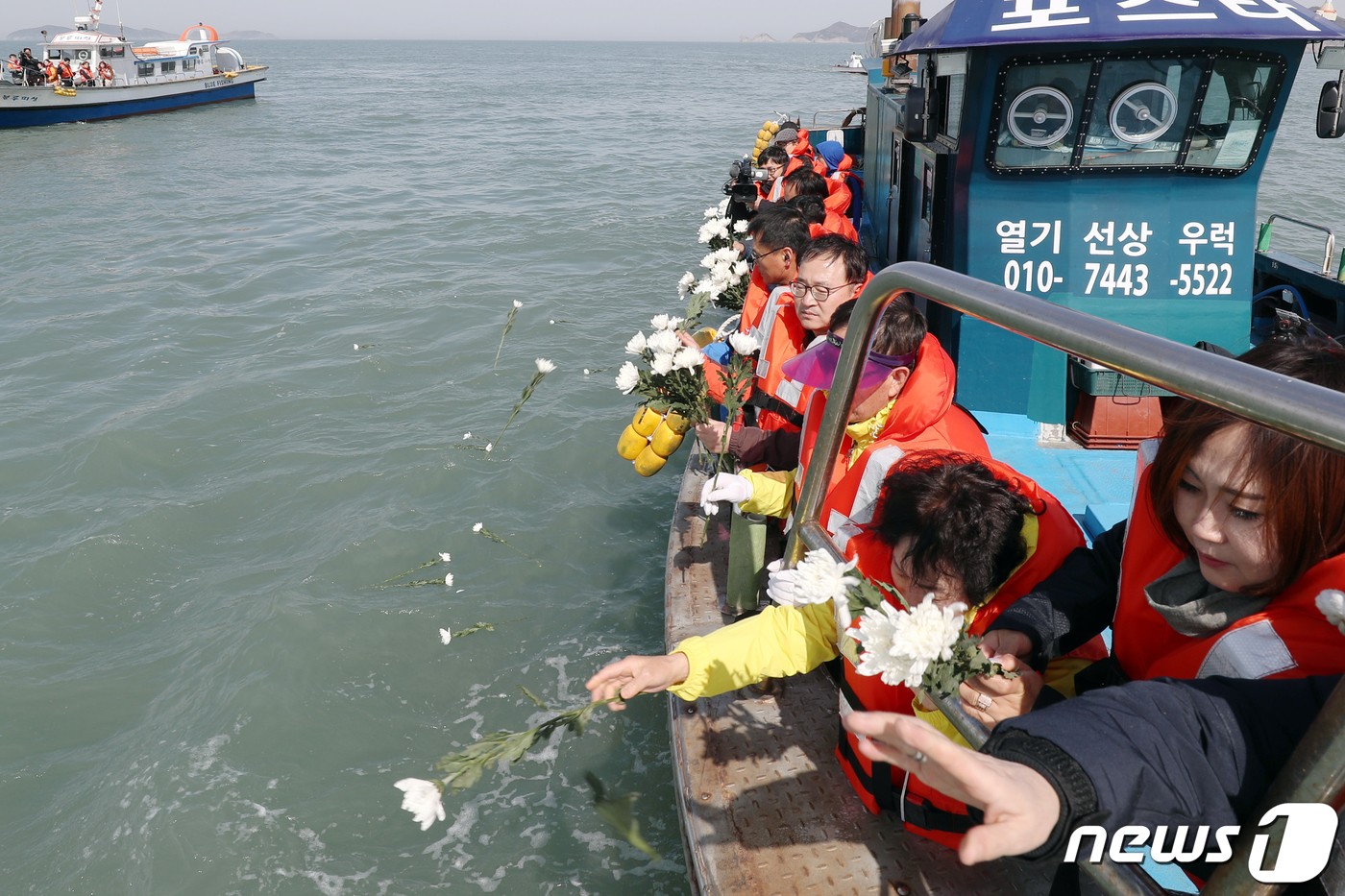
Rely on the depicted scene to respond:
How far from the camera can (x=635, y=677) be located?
76.5 inches

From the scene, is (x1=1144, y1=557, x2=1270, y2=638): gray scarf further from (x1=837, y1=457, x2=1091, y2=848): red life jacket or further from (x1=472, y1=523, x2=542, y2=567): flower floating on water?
(x1=472, y1=523, x2=542, y2=567): flower floating on water

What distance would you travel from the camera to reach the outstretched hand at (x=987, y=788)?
3.18 feet

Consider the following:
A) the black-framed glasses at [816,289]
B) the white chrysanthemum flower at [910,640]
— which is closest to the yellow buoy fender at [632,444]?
the black-framed glasses at [816,289]

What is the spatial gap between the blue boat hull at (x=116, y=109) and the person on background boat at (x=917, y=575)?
37086 mm

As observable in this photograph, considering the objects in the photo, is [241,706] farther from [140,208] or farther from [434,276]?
[140,208]

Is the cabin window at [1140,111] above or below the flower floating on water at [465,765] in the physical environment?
above

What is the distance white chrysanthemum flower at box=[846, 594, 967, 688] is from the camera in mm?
1325

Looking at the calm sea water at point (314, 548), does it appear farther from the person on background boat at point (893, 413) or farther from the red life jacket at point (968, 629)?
the person on background boat at point (893, 413)

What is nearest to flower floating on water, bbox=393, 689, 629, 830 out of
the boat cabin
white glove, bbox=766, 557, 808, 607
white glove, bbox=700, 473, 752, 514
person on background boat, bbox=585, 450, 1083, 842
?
person on background boat, bbox=585, 450, 1083, 842

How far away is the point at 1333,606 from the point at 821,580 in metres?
0.72

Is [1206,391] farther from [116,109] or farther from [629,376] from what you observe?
[116,109]

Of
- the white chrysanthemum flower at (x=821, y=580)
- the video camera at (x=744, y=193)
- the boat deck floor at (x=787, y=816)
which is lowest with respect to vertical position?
the boat deck floor at (x=787, y=816)

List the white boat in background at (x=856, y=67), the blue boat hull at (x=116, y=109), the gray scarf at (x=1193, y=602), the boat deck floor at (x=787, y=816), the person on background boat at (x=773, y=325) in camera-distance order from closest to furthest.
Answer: the gray scarf at (x=1193, y=602) < the boat deck floor at (x=787, y=816) < the person on background boat at (x=773, y=325) < the white boat in background at (x=856, y=67) < the blue boat hull at (x=116, y=109)

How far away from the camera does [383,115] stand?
36.8 m
